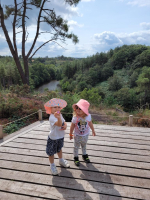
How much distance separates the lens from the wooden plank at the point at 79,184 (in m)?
1.81

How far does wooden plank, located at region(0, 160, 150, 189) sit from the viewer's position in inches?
78.4

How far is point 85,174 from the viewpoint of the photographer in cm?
215

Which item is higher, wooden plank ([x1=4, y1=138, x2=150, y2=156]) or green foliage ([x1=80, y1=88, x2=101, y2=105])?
wooden plank ([x1=4, y1=138, x2=150, y2=156])

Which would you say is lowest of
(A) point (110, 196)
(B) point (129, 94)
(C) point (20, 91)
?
(B) point (129, 94)

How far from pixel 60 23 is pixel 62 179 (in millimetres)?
8883

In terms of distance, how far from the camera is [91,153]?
8.84 feet

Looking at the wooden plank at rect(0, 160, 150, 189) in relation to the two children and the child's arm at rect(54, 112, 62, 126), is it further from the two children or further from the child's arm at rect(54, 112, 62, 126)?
the child's arm at rect(54, 112, 62, 126)

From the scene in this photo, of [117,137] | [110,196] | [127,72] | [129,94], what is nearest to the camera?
[110,196]

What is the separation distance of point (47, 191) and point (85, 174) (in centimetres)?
58

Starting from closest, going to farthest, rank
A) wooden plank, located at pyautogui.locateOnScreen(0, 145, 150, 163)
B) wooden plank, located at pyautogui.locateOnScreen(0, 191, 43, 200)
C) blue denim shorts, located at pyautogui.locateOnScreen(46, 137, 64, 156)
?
1. wooden plank, located at pyautogui.locateOnScreen(0, 191, 43, 200)
2. blue denim shorts, located at pyautogui.locateOnScreen(46, 137, 64, 156)
3. wooden plank, located at pyautogui.locateOnScreen(0, 145, 150, 163)

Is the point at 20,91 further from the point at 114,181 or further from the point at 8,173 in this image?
the point at 114,181

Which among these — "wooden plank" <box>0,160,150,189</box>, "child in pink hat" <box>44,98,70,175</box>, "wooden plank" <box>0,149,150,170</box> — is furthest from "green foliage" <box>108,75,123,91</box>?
"child in pink hat" <box>44,98,70,175</box>

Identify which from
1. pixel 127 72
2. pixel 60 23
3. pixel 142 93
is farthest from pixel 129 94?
pixel 60 23

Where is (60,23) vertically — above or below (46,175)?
above
